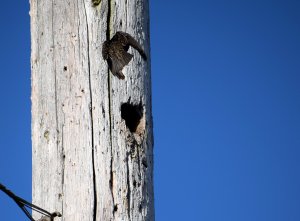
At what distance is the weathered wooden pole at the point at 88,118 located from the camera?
2330 millimetres

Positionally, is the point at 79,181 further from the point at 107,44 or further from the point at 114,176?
the point at 107,44

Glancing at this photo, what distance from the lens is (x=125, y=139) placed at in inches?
94.9

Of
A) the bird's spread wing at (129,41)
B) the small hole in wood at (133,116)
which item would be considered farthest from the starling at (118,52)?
the small hole in wood at (133,116)

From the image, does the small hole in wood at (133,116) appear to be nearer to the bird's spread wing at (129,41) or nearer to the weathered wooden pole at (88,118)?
the weathered wooden pole at (88,118)

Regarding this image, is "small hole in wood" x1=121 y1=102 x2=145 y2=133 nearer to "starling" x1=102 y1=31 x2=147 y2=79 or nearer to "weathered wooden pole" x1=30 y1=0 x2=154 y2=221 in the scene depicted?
"weathered wooden pole" x1=30 y1=0 x2=154 y2=221

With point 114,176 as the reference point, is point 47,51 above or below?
above

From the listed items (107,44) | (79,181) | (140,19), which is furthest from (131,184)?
(140,19)

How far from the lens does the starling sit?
2.45 meters

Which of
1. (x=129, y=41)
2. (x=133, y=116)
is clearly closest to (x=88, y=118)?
(x=133, y=116)

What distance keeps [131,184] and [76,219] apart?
11.9 inches

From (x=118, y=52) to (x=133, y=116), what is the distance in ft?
1.11

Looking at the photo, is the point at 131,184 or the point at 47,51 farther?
the point at 47,51

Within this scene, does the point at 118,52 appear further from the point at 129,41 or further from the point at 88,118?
the point at 88,118

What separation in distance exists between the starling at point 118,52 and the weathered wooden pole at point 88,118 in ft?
0.09
